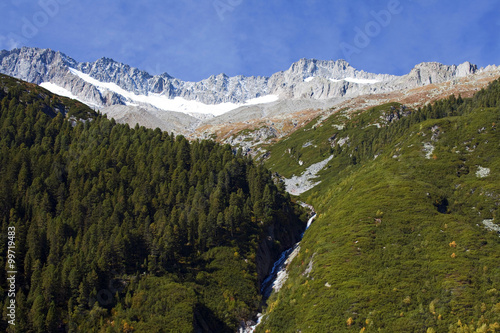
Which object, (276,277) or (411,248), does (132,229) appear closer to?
(276,277)

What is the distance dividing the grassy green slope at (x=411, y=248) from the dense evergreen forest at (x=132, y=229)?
16.5 metres

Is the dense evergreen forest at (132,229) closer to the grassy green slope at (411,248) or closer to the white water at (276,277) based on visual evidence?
the white water at (276,277)

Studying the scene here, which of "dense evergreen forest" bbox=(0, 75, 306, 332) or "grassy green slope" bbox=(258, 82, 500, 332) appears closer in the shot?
"grassy green slope" bbox=(258, 82, 500, 332)

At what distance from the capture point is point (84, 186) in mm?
126062

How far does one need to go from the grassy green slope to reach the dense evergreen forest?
16.5 meters

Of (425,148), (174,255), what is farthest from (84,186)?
(425,148)

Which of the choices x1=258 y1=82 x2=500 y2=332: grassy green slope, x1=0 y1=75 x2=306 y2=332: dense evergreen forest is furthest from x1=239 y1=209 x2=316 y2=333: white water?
x1=258 y1=82 x2=500 y2=332: grassy green slope

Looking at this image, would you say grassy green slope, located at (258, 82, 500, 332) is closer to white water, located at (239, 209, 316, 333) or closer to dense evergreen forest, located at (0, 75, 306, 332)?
white water, located at (239, 209, 316, 333)

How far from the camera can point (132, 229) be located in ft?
343

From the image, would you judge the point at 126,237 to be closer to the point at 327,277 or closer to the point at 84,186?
the point at 84,186

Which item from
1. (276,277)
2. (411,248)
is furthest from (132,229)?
(411,248)

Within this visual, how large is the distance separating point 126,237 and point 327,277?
5318 cm

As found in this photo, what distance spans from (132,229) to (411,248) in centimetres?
7401

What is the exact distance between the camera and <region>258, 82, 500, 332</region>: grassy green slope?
62688mm
